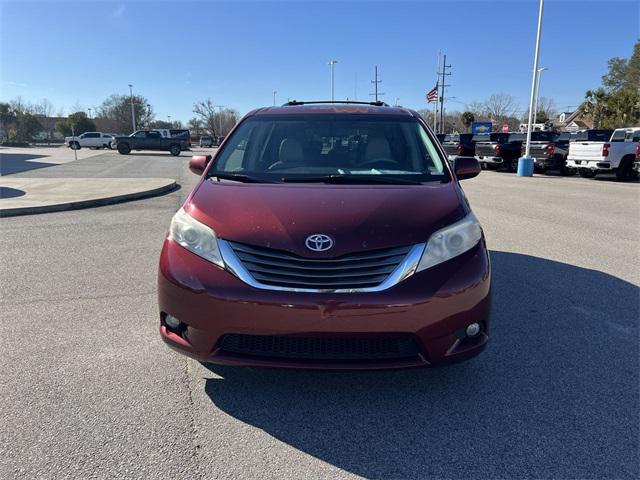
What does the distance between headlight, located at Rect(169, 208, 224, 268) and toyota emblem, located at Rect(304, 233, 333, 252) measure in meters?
0.49

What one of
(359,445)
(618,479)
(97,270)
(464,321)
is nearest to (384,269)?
(464,321)

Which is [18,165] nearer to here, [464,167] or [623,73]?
[464,167]

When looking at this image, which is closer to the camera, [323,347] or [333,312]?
[333,312]

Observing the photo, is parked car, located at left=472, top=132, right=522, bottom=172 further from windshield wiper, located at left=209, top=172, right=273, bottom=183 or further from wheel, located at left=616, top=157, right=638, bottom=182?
windshield wiper, located at left=209, top=172, right=273, bottom=183

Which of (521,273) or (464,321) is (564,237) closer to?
(521,273)

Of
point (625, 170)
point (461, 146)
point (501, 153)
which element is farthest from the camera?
point (461, 146)

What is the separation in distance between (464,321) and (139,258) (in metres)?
4.55

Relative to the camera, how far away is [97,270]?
5.30 metres

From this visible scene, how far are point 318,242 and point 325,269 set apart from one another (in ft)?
0.50

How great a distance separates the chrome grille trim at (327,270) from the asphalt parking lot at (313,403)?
52cm

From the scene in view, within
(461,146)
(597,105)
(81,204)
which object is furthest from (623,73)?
(81,204)

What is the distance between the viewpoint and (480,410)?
2.63 meters

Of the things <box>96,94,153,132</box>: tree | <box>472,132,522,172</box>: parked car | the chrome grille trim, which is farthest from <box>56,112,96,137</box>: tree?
the chrome grille trim

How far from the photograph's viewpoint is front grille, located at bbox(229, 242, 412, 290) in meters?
2.39
